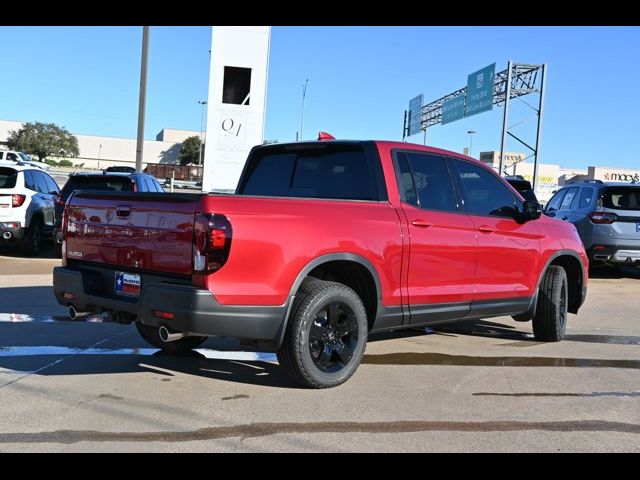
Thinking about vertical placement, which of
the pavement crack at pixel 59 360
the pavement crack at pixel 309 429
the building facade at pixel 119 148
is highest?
the building facade at pixel 119 148

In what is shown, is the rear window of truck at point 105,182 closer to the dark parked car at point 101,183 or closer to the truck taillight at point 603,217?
the dark parked car at point 101,183

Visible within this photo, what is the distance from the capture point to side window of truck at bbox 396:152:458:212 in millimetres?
5395

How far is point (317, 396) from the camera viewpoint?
4734 millimetres

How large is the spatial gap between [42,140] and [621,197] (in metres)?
90.2

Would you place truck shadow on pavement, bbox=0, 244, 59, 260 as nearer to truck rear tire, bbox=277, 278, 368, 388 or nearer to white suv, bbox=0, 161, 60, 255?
white suv, bbox=0, 161, 60, 255

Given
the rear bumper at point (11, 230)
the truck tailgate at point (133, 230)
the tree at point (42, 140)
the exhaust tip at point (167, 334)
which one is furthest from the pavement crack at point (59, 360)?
the tree at point (42, 140)

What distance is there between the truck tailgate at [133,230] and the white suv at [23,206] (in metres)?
7.56

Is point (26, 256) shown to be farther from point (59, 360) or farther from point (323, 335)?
point (323, 335)

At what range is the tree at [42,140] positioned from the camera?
87.4 meters

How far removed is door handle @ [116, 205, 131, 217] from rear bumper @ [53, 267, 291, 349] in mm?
540

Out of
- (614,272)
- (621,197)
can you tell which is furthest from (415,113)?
(621,197)

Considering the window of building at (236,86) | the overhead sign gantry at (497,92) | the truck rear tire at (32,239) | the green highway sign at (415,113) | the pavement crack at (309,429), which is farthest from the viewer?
the green highway sign at (415,113)

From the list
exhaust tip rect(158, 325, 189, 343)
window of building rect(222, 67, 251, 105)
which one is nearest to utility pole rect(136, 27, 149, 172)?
window of building rect(222, 67, 251, 105)

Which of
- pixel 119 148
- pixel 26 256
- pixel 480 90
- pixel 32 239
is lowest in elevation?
pixel 26 256
